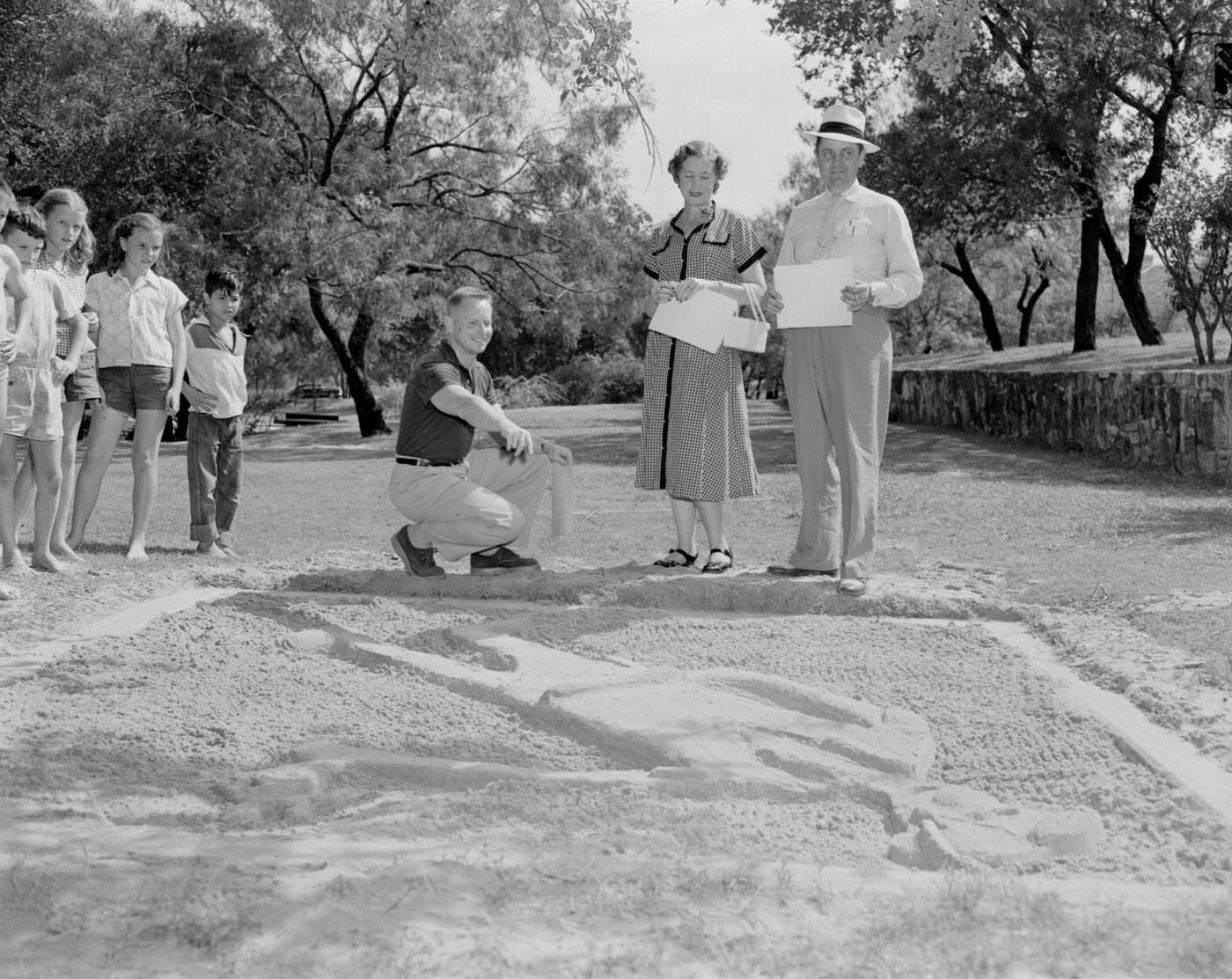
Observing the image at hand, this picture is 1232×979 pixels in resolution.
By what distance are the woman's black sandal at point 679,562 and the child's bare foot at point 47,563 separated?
2.74 m

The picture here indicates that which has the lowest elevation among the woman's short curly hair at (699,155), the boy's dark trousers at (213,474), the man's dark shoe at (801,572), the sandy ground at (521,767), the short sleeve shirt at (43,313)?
the sandy ground at (521,767)

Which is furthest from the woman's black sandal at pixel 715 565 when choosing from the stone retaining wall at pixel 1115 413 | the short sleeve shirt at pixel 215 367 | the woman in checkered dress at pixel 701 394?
the stone retaining wall at pixel 1115 413

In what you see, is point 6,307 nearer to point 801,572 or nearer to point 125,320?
point 125,320

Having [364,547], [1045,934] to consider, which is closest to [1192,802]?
[1045,934]

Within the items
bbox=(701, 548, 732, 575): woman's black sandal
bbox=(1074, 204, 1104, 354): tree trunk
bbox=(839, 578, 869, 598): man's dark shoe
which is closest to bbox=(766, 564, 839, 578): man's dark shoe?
bbox=(701, 548, 732, 575): woman's black sandal

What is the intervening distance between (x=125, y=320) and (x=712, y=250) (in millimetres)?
2929

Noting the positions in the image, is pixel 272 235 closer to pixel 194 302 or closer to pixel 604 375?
pixel 194 302

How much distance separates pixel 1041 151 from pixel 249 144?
11229 millimetres

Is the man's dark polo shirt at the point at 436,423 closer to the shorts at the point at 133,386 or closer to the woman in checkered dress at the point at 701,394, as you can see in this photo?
the woman in checkered dress at the point at 701,394

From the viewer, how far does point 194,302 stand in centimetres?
1964

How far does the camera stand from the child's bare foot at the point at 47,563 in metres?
6.41

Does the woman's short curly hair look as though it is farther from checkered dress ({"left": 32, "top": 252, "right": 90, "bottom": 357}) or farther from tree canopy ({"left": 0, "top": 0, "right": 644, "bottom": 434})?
tree canopy ({"left": 0, "top": 0, "right": 644, "bottom": 434})

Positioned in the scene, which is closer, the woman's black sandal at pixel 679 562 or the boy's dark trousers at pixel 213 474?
the woman's black sandal at pixel 679 562

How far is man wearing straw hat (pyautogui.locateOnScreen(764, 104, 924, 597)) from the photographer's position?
19.1ft
